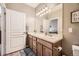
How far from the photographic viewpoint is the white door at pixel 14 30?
151cm

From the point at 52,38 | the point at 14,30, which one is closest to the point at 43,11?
the point at 52,38

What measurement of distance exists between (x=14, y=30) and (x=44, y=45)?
0.58 metres

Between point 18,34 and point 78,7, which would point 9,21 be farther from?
point 78,7

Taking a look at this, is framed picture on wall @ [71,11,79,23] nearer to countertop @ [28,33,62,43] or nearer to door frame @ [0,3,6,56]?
countertop @ [28,33,62,43]

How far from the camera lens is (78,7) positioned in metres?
1.44

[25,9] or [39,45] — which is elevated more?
[25,9]

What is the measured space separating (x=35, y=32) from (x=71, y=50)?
69 centimetres

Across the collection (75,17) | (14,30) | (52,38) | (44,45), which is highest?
(75,17)

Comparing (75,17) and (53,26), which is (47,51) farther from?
(75,17)

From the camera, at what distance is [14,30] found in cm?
152

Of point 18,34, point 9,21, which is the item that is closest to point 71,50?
point 18,34

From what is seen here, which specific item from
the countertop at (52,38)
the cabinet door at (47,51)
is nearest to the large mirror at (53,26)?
the countertop at (52,38)

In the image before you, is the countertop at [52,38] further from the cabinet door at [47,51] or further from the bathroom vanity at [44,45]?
the cabinet door at [47,51]

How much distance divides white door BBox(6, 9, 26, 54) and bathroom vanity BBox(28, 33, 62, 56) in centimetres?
17
